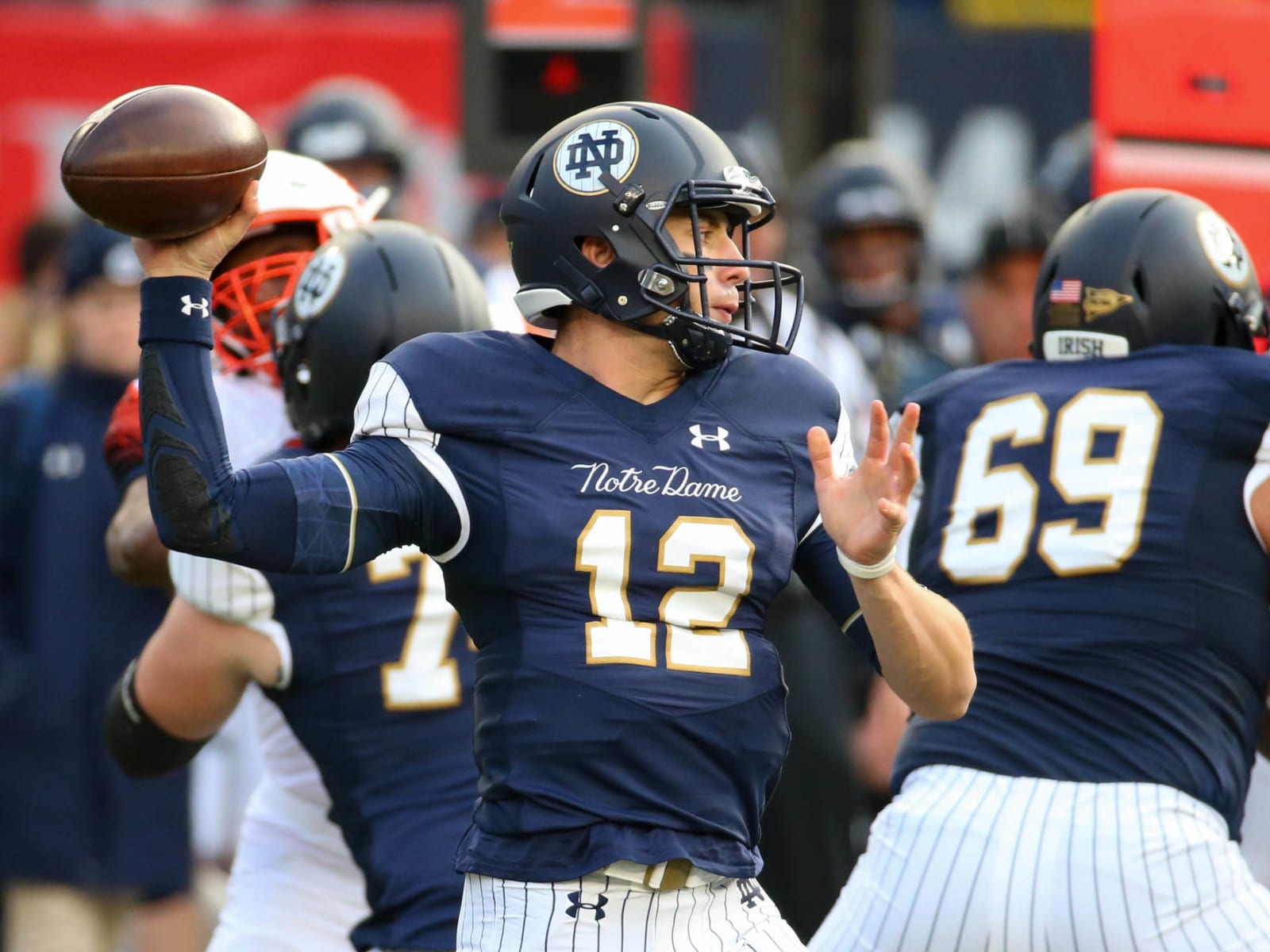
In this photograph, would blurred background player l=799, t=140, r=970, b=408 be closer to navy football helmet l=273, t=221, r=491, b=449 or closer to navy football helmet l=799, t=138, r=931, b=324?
navy football helmet l=799, t=138, r=931, b=324

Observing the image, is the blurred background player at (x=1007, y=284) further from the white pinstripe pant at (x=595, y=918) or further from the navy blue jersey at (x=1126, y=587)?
the white pinstripe pant at (x=595, y=918)

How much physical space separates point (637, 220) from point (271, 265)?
159 centimetres

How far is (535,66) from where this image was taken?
8.66 m

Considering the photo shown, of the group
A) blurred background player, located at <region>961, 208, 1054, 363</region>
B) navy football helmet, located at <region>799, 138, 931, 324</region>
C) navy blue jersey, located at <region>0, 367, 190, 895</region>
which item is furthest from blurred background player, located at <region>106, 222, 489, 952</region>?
navy football helmet, located at <region>799, 138, 931, 324</region>

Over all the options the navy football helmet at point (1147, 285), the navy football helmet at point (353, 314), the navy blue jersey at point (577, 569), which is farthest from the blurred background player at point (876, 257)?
the navy blue jersey at point (577, 569)

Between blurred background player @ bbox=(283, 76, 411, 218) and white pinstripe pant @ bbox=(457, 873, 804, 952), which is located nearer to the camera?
white pinstripe pant @ bbox=(457, 873, 804, 952)

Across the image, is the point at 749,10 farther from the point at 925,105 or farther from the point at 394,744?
the point at 394,744

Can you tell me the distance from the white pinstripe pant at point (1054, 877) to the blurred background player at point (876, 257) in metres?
4.29

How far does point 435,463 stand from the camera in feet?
10.6

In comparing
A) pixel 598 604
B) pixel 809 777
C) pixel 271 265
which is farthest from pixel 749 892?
pixel 809 777

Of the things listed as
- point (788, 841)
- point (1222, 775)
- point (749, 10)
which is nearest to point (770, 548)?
point (1222, 775)

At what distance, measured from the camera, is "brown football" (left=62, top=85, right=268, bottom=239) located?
10.2 feet

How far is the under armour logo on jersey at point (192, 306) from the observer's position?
3.09 meters

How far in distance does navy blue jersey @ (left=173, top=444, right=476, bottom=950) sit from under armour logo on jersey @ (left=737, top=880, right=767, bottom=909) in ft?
2.41
